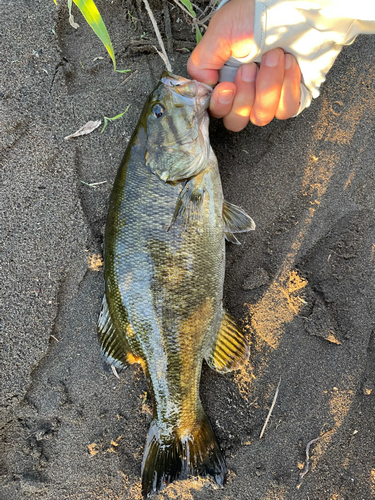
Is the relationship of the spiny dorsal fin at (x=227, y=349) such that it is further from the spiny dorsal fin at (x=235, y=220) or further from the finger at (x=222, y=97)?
the finger at (x=222, y=97)

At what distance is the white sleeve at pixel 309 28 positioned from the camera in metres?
2.18

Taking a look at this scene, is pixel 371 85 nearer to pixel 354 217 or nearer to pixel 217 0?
pixel 354 217

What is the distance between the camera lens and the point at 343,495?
271 centimetres

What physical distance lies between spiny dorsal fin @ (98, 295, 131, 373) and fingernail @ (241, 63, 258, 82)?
1871 mm

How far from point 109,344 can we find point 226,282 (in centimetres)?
105

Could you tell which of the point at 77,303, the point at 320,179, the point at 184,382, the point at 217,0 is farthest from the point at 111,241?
the point at 217,0

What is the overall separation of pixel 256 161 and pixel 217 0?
4.35 feet

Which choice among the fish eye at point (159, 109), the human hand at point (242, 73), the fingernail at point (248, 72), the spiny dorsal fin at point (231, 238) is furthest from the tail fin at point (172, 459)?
the fingernail at point (248, 72)

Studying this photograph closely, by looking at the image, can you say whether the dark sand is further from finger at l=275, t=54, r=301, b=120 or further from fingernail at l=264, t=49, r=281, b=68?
fingernail at l=264, t=49, r=281, b=68

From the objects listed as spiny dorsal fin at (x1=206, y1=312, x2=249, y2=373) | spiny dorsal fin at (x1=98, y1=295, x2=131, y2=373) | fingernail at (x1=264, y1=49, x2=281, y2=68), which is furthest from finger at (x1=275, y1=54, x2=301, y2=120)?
spiny dorsal fin at (x1=98, y1=295, x2=131, y2=373)

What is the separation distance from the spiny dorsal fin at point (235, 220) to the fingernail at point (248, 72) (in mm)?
887

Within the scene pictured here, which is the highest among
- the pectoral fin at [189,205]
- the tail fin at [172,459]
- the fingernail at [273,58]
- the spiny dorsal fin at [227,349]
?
the fingernail at [273,58]

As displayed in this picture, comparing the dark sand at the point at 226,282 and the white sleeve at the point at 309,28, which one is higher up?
the white sleeve at the point at 309,28

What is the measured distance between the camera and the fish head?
7.85 ft
